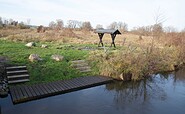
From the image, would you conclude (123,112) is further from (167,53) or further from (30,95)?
(167,53)

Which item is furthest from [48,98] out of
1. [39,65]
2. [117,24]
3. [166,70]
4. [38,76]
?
[117,24]

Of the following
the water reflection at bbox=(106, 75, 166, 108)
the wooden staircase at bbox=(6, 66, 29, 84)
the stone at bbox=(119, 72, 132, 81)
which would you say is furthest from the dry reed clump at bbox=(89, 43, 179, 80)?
the wooden staircase at bbox=(6, 66, 29, 84)

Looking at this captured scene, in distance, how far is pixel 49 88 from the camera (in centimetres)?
873

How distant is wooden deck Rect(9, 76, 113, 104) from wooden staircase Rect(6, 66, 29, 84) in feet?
1.98

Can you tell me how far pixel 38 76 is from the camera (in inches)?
384

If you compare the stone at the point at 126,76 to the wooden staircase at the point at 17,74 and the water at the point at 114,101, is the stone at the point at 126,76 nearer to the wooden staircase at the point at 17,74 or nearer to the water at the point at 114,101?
the water at the point at 114,101

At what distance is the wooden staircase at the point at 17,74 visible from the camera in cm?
903

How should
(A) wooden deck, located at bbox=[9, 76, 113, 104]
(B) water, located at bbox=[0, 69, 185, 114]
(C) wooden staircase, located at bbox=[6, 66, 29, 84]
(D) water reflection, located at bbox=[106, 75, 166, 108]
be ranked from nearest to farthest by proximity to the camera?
1. (B) water, located at bbox=[0, 69, 185, 114]
2. (A) wooden deck, located at bbox=[9, 76, 113, 104]
3. (D) water reflection, located at bbox=[106, 75, 166, 108]
4. (C) wooden staircase, located at bbox=[6, 66, 29, 84]

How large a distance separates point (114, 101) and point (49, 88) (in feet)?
9.81

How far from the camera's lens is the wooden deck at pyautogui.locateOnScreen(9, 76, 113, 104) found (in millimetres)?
7712

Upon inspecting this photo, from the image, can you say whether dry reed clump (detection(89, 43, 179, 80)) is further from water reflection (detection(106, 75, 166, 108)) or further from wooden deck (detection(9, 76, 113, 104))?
wooden deck (detection(9, 76, 113, 104))

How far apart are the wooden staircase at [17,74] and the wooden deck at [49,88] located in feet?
1.98

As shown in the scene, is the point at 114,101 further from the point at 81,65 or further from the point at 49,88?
the point at 81,65

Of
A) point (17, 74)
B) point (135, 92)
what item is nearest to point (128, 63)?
point (135, 92)
